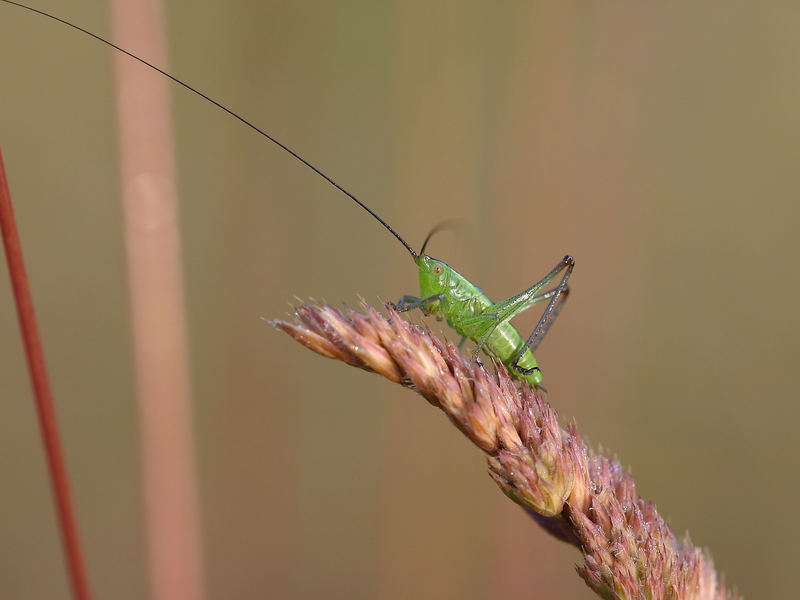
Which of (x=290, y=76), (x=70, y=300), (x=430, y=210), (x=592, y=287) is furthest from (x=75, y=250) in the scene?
(x=592, y=287)

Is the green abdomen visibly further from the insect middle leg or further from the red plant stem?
the red plant stem

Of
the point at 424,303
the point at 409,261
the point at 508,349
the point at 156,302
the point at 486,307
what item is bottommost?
the point at 508,349

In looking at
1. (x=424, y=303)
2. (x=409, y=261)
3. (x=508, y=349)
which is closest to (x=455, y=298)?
(x=424, y=303)

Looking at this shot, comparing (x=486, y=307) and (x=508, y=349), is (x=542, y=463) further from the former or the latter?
(x=486, y=307)

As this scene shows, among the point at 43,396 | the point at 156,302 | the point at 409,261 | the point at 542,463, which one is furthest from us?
the point at 409,261

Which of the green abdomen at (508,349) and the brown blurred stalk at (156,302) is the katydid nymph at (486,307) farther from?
the brown blurred stalk at (156,302)

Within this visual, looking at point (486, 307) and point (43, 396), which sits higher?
point (486, 307)

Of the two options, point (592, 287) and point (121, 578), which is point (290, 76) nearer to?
point (592, 287)
